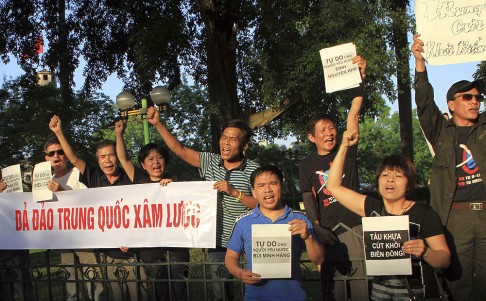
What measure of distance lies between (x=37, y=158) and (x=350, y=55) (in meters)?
21.6

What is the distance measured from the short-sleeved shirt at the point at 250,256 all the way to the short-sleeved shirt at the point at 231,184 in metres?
0.91

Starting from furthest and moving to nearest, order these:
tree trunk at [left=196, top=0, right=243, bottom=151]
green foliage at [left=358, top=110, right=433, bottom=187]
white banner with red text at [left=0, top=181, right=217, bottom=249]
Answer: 1. green foliage at [left=358, top=110, right=433, bottom=187]
2. tree trunk at [left=196, top=0, right=243, bottom=151]
3. white banner with red text at [left=0, top=181, right=217, bottom=249]

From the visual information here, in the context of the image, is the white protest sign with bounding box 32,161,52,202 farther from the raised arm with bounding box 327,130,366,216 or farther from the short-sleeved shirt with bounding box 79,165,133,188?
the raised arm with bounding box 327,130,366,216

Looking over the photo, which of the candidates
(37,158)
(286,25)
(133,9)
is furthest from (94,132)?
(286,25)

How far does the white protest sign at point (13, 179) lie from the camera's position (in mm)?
6102

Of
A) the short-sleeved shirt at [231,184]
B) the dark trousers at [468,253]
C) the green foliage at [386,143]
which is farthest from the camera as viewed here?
the green foliage at [386,143]

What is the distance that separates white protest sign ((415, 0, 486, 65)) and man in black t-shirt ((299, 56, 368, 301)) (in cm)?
59

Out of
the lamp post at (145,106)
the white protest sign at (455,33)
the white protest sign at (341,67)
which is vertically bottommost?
the white protest sign at (341,67)

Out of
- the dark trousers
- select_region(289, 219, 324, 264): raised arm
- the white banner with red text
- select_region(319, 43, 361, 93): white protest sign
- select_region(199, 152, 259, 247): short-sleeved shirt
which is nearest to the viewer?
select_region(289, 219, 324, 264): raised arm

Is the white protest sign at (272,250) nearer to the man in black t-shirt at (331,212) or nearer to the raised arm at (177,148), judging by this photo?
the man in black t-shirt at (331,212)

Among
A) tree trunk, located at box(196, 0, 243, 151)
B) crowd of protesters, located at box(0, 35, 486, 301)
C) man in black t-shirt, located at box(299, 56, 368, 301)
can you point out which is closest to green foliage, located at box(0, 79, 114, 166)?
tree trunk, located at box(196, 0, 243, 151)

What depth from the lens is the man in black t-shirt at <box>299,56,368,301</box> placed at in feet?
14.8

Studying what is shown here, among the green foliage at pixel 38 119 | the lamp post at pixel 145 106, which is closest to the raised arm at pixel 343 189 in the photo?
the lamp post at pixel 145 106

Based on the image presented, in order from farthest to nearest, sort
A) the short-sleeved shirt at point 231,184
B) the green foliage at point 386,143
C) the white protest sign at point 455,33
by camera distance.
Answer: the green foliage at point 386,143
the short-sleeved shirt at point 231,184
the white protest sign at point 455,33
